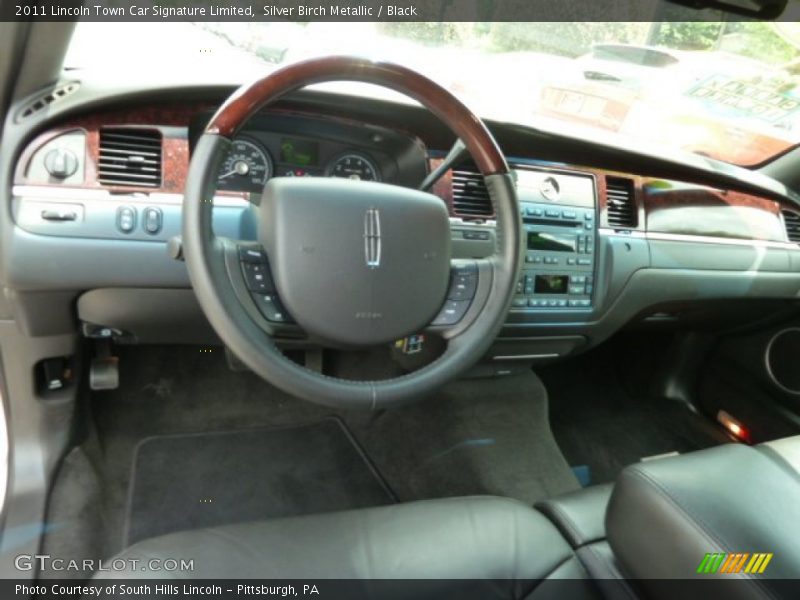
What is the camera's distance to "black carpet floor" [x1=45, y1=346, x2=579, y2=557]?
5.59 ft

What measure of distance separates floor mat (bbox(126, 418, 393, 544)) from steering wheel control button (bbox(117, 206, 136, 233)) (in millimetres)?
811

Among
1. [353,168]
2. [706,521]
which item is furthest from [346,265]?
[706,521]

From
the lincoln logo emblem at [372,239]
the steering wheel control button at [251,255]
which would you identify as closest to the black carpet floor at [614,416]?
the lincoln logo emblem at [372,239]

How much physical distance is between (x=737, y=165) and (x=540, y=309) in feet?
3.70

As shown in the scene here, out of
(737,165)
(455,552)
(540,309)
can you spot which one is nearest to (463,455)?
(540,309)

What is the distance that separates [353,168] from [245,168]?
0.92 ft

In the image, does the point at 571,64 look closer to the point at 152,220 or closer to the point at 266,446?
the point at 152,220

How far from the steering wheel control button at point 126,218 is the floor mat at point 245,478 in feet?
2.66

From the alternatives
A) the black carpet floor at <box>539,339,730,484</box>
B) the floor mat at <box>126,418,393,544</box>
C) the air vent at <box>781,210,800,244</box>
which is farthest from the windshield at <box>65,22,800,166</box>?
the floor mat at <box>126,418,393,544</box>

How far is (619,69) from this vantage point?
73.8 inches

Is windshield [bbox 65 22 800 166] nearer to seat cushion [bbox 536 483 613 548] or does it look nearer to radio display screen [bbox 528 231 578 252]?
radio display screen [bbox 528 231 578 252]

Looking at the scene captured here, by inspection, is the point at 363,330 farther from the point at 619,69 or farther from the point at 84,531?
the point at 619,69

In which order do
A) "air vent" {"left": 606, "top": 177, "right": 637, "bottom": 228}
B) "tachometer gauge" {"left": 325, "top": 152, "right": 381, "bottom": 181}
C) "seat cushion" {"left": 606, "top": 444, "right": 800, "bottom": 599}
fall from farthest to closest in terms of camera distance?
1. "air vent" {"left": 606, "top": 177, "right": 637, "bottom": 228}
2. "tachometer gauge" {"left": 325, "top": 152, "right": 381, "bottom": 181}
3. "seat cushion" {"left": 606, "top": 444, "right": 800, "bottom": 599}

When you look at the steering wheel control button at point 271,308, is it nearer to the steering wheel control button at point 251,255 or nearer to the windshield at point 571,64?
the steering wheel control button at point 251,255
